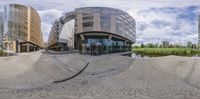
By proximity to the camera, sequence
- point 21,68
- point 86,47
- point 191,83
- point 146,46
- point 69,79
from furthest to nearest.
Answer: point 86,47
point 146,46
point 21,68
point 69,79
point 191,83

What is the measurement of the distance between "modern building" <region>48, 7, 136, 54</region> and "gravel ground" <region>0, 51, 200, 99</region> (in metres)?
2.49

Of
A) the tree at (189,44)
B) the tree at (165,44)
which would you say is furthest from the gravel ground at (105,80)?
the tree at (189,44)

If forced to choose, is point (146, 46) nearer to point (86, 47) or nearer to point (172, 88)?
point (86, 47)

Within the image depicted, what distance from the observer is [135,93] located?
7668 millimetres

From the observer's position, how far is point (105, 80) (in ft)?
33.5

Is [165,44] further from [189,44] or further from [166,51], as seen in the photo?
[189,44]

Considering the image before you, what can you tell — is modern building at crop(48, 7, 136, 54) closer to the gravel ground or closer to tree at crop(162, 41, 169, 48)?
tree at crop(162, 41, 169, 48)

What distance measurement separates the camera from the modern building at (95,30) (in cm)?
1593

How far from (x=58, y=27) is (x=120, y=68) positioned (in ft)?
25.3

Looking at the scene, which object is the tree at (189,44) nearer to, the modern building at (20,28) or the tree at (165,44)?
the tree at (165,44)

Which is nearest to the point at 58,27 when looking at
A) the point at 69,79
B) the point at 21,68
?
the point at 21,68

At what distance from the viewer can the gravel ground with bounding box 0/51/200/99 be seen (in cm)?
756

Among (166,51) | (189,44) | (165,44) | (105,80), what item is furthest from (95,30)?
(105,80)

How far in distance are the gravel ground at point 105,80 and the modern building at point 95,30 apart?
2.49 metres
